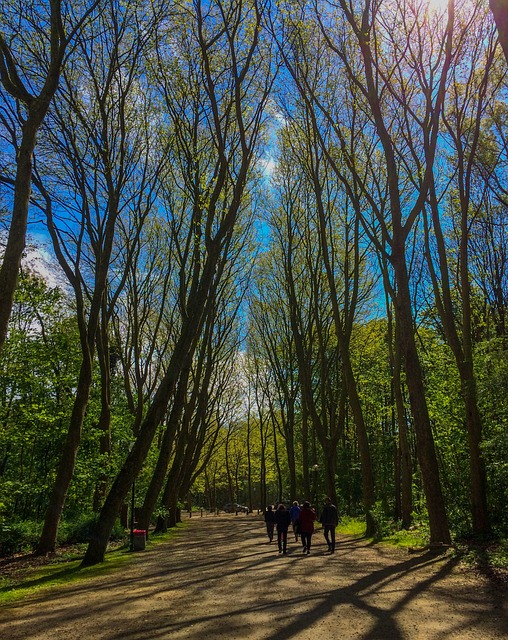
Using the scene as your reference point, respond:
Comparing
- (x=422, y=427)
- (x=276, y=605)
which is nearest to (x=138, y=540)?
(x=276, y=605)

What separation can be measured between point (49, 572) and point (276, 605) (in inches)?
255

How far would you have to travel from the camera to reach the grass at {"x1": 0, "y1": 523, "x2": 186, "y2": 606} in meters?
8.63

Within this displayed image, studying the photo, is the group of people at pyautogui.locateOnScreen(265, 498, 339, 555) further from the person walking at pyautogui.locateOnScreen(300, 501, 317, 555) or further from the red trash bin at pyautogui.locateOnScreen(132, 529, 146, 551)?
the red trash bin at pyautogui.locateOnScreen(132, 529, 146, 551)

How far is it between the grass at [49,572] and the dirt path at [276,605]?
56cm

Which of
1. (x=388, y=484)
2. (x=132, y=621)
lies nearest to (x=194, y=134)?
(x=132, y=621)

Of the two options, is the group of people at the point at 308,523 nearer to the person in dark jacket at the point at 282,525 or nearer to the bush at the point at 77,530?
the person in dark jacket at the point at 282,525

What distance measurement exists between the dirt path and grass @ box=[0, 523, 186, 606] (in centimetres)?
56

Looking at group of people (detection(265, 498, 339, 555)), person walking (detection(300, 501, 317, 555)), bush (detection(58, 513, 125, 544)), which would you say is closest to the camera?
group of people (detection(265, 498, 339, 555))

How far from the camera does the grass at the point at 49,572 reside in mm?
8633

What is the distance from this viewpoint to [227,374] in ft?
110

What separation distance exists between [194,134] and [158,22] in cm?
330

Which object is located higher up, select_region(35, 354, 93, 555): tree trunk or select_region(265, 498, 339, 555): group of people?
select_region(35, 354, 93, 555): tree trunk

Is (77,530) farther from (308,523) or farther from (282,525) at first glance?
(308,523)

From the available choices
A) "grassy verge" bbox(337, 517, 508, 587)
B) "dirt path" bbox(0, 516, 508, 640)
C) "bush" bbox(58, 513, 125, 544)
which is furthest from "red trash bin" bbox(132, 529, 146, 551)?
"grassy verge" bbox(337, 517, 508, 587)
